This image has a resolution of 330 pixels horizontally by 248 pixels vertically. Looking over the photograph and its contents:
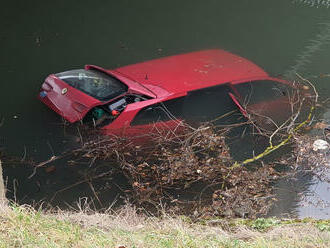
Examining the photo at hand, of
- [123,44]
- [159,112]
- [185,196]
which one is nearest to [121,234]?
[185,196]

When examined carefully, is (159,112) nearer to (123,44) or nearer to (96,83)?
(96,83)

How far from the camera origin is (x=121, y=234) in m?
3.99

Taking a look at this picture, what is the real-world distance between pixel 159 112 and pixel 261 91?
6.75ft

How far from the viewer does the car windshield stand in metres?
7.21

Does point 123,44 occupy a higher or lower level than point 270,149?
higher

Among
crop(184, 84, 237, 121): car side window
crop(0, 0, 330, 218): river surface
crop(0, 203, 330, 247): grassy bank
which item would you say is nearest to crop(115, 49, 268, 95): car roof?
crop(184, 84, 237, 121): car side window

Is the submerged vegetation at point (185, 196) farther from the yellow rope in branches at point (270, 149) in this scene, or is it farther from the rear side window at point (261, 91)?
the rear side window at point (261, 91)

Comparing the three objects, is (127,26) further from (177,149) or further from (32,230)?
(32,230)

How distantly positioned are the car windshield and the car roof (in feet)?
1.12

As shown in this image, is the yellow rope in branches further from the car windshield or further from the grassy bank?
the grassy bank

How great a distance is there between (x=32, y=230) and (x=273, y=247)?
2.08 m

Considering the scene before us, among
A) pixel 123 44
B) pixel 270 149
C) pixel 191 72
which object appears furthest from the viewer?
pixel 123 44

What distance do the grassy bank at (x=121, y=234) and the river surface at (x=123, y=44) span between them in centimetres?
182

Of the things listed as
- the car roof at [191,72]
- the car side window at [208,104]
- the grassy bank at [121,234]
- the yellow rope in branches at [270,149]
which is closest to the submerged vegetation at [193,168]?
the yellow rope in branches at [270,149]
